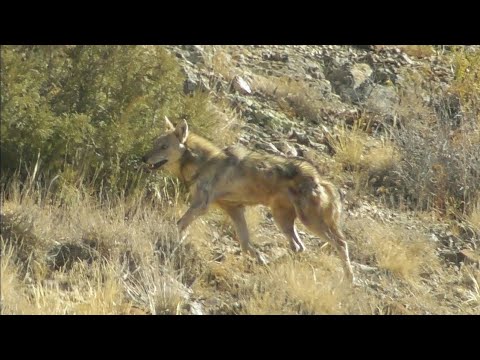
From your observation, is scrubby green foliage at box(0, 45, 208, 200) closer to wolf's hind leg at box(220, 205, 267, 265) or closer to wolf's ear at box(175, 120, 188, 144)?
wolf's ear at box(175, 120, 188, 144)

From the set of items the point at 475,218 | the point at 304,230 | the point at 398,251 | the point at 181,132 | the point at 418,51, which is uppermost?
the point at 181,132

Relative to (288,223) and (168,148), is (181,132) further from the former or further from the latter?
(288,223)

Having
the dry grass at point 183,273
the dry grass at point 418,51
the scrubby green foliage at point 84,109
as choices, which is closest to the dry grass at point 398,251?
the dry grass at point 183,273

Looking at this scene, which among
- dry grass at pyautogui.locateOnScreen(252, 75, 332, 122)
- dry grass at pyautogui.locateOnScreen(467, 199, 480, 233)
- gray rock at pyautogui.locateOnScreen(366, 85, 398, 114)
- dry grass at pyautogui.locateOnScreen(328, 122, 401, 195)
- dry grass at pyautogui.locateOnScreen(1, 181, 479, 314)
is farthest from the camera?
gray rock at pyautogui.locateOnScreen(366, 85, 398, 114)

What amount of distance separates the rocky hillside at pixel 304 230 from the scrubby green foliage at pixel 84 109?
78 centimetres

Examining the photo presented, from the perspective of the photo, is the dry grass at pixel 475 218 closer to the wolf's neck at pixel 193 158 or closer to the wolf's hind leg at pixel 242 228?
the wolf's hind leg at pixel 242 228

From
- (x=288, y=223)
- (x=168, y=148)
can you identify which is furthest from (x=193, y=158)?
(x=288, y=223)

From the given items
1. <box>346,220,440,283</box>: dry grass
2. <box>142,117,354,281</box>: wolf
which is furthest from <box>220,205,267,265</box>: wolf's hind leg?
<box>346,220,440,283</box>: dry grass

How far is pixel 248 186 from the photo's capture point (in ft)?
40.5

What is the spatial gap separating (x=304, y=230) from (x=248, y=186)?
7.04 feet

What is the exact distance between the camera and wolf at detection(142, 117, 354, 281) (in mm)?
12172

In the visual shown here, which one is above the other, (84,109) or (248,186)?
(84,109)

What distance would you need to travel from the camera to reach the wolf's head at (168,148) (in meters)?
12.6

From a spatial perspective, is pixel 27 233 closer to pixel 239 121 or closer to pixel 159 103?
pixel 159 103
